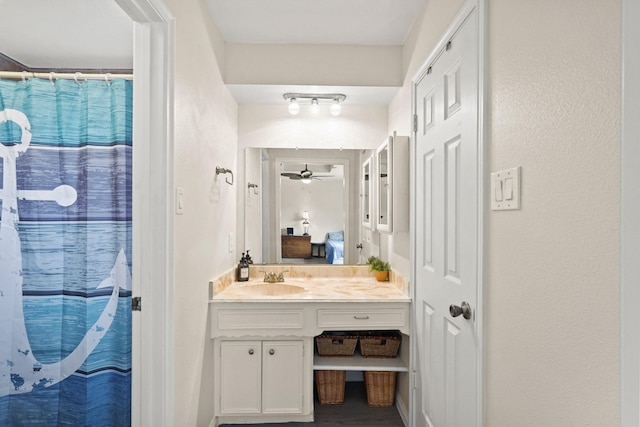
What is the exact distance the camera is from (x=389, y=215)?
2.31 meters

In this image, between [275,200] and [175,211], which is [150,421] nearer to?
[175,211]

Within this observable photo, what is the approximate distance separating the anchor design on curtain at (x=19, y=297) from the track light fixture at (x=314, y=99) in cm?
149

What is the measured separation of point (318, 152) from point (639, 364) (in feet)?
8.08

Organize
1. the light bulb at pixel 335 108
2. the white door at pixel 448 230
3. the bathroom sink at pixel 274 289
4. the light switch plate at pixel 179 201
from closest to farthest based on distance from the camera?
the white door at pixel 448 230, the light switch plate at pixel 179 201, the bathroom sink at pixel 274 289, the light bulb at pixel 335 108

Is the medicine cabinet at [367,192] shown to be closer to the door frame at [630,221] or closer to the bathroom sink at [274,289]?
the bathroom sink at [274,289]

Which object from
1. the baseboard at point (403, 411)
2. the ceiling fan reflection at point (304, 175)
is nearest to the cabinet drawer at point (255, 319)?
the baseboard at point (403, 411)

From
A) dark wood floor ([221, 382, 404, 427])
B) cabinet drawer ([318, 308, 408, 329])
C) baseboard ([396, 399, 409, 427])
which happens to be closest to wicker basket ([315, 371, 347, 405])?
dark wood floor ([221, 382, 404, 427])

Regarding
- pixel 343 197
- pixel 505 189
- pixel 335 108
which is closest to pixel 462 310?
pixel 505 189

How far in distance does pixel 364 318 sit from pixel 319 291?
0.36 metres

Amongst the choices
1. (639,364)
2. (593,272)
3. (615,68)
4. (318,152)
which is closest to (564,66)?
(615,68)

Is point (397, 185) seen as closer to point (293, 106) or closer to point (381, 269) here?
point (381, 269)

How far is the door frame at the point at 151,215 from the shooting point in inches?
58.6

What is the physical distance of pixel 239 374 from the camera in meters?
2.22

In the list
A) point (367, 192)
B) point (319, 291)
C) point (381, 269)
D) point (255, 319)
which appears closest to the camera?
point (255, 319)
